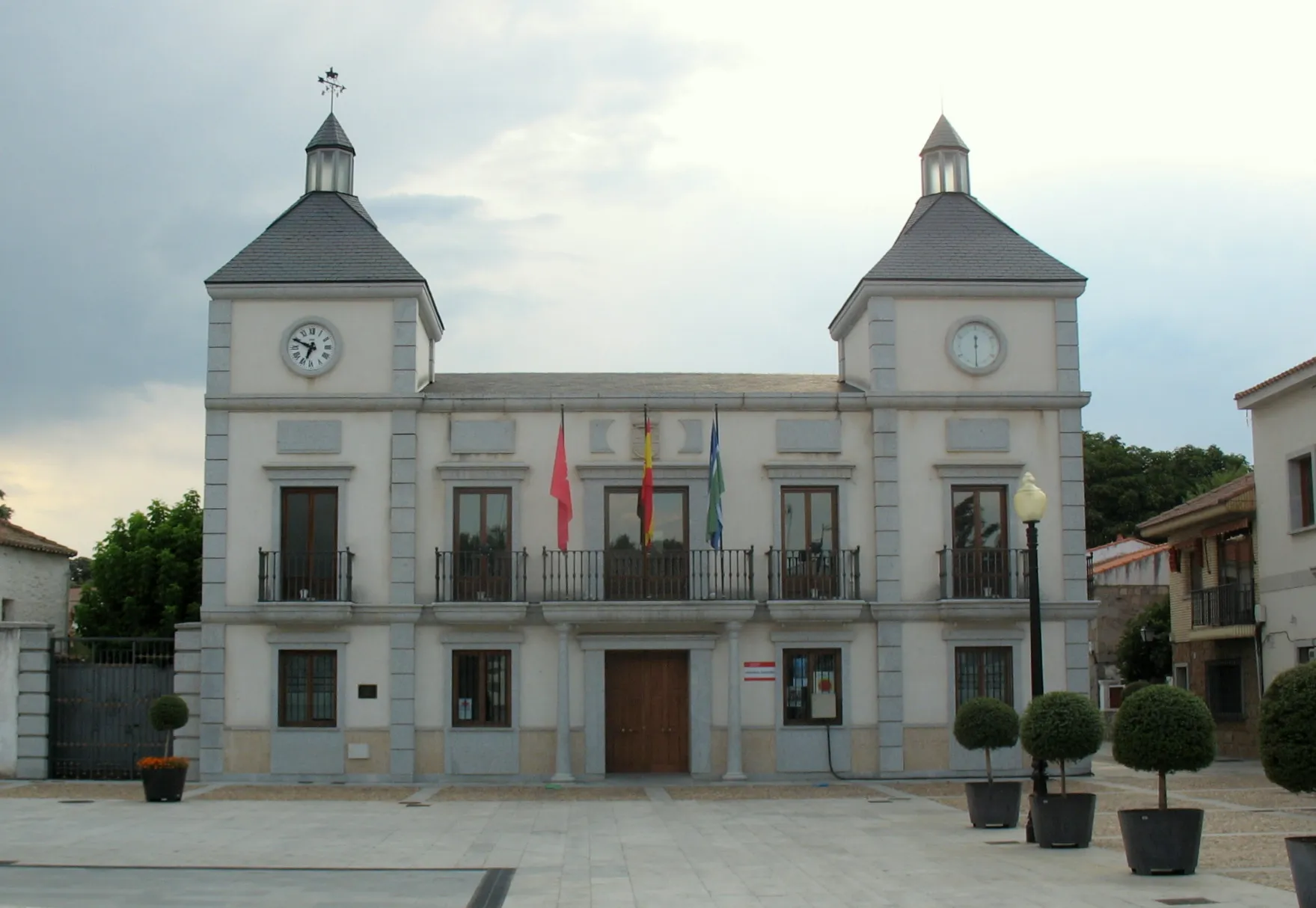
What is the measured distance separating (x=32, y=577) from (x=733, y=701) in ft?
67.7

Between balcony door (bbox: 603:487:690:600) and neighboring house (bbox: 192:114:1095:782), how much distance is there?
5 cm

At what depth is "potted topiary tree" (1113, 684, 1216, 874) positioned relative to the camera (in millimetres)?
13164

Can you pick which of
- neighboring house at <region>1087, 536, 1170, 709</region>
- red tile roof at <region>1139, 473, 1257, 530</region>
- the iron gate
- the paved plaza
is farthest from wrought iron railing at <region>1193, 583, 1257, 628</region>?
the iron gate

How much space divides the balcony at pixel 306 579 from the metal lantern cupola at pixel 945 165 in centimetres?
1356

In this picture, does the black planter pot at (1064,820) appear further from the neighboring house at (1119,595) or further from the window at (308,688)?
the neighboring house at (1119,595)

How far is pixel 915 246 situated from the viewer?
1035 inches

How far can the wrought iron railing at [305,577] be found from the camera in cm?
2450

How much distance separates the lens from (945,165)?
28.7m

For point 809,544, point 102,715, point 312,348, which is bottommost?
point 102,715

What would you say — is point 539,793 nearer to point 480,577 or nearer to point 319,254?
point 480,577

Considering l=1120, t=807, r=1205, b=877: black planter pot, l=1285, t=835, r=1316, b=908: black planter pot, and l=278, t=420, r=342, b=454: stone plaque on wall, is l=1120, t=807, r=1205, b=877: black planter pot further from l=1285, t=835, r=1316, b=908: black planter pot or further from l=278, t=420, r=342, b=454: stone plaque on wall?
l=278, t=420, r=342, b=454: stone plaque on wall

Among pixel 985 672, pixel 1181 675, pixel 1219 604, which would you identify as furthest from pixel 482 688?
pixel 1181 675

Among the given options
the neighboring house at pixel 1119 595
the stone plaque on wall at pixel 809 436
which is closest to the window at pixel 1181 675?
the neighboring house at pixel 1119 595

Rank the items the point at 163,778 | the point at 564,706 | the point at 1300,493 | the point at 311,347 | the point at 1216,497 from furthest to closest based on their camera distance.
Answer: the point at 1216,497
the point at 1300,493
the point at 311,347
the point at 564,706
the point at 163,778
